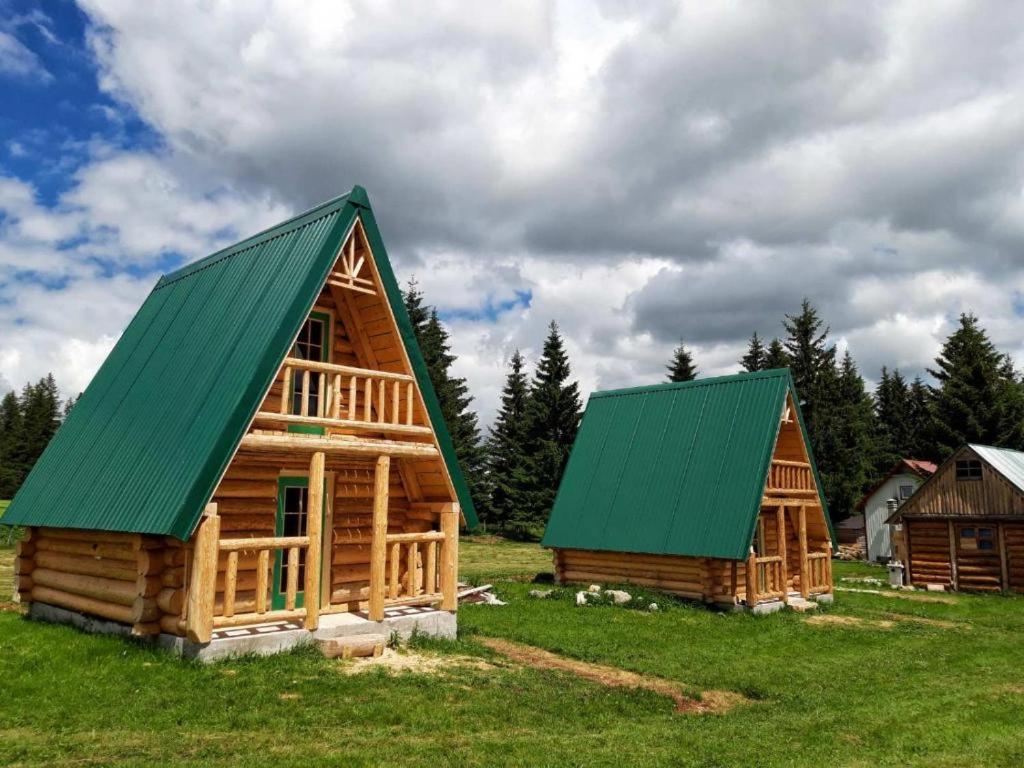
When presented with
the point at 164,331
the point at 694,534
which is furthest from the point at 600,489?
the point at 164,331

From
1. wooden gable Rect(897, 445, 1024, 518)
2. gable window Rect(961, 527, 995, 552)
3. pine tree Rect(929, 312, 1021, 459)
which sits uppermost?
pine tree Rect(929, 312, 1021, 459)

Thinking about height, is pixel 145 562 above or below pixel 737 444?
below

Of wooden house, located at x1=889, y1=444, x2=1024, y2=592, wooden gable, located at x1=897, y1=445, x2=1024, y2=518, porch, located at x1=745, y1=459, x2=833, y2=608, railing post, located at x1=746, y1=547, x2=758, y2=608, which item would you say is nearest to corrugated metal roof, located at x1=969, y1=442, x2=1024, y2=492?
wooden house, located at x1=889, y1=444, x2=1024, y2=592

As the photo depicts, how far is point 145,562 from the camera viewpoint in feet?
39.0

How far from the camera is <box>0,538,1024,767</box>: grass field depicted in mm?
8148

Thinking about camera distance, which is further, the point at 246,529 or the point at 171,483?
the point at 246,529

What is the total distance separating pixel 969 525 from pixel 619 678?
79.3 feet

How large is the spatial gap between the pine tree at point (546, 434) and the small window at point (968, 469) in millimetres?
29571

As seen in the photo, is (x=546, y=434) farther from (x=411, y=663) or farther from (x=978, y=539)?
(x=411, y=663)

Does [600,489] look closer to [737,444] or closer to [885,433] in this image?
[737,444]

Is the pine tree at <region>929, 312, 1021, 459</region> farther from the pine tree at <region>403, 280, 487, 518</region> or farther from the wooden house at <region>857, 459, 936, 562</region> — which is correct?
the pine tree at <region>403, 280, 487, 518</region>

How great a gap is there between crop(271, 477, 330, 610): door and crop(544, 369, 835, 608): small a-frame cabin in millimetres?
11188

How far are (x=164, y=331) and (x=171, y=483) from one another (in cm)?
498

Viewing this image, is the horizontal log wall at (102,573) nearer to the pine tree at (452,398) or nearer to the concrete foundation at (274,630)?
the concrete foundation at (274,630)
